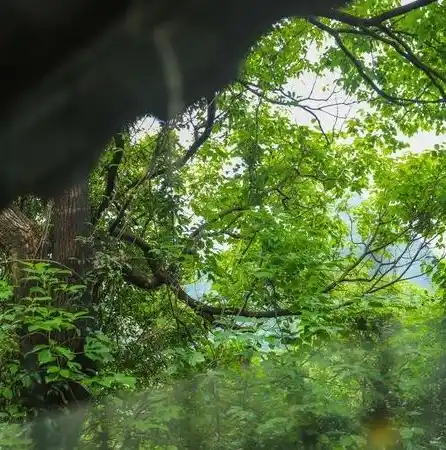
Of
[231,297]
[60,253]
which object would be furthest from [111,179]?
[231,297]

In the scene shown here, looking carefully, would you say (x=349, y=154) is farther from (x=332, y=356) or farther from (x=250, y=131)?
(x=332, y=356)

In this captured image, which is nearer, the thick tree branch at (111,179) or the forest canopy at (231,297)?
the forest canopy at (231,297)

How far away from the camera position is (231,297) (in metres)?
4.98

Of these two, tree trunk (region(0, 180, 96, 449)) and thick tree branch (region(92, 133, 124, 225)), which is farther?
thick tree branch (region(92, 133, 124, 225))

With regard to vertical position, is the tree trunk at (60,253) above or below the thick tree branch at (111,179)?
below

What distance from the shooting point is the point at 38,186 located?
0.69 metres

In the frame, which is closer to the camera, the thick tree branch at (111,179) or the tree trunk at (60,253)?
the tree trunk at (60,253)

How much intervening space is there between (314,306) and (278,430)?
84cm

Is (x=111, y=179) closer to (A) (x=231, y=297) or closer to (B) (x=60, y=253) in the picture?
(B) (x=60, y=253)

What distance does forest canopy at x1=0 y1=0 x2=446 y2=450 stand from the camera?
11.0ft

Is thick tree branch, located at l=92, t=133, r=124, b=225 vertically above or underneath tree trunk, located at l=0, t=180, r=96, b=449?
above

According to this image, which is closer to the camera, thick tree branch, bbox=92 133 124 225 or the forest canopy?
the forest canopy

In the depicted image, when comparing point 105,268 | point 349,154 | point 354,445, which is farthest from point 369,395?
point 349,154

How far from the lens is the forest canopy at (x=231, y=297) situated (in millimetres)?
3348
